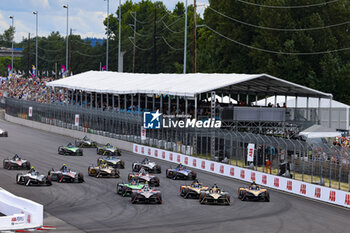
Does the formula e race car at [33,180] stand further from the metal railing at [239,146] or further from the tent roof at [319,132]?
the tent roof at [319,132]

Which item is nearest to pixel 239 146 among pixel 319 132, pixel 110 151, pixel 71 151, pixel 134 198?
pixel 134 198

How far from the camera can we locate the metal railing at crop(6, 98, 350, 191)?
114 feet

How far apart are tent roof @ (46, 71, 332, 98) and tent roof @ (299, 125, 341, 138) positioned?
123 inches

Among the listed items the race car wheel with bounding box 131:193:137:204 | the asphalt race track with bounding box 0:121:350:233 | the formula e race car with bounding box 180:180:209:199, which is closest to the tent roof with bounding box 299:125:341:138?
the asphalt race track with bounding box 0:121:350:233

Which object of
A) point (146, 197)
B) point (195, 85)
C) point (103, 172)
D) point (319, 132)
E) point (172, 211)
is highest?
point (195, 85)

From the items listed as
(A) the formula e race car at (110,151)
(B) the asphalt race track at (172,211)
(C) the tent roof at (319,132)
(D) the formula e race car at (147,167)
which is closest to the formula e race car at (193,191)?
(B) the asphalt race track at (172,211)

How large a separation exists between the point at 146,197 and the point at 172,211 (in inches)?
77.2

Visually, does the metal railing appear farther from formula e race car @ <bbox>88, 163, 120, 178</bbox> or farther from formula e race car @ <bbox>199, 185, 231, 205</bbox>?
formula e race car @ <bbox>88, 163, 120, 178</bbox>

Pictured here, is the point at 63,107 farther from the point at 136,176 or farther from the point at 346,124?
the point at 136,176

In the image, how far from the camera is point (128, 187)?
33.7m

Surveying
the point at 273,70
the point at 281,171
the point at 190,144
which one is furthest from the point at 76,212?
the point at 273,70

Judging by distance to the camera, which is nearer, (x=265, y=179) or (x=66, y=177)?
(x=66, y=177)

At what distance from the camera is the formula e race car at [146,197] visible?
31.6 meters

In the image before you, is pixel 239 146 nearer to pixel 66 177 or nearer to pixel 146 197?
pixel 66 177
